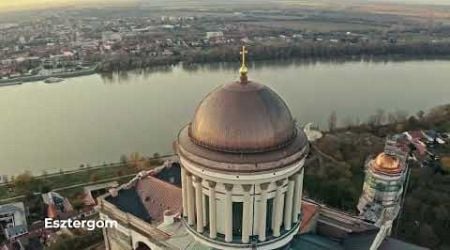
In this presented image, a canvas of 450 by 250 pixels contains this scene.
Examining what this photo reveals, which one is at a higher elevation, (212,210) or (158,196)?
(212,210)

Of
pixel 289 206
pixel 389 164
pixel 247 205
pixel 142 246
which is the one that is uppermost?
pixel 247 205

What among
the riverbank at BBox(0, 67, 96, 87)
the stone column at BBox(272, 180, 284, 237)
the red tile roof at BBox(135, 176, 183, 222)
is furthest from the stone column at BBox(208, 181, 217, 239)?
the riverbank at BBox(0, 67, 96, 87)

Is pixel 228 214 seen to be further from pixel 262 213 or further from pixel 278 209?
pixel 278 209

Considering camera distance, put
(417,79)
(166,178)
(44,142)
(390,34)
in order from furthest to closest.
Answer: (390,34) < (417,79) < (44,142) < (166,178)

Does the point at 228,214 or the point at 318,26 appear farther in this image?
the point at 318,26

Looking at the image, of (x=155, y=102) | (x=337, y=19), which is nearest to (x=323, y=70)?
(x=155, y=102)

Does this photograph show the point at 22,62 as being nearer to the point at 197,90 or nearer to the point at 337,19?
the point at 197,90

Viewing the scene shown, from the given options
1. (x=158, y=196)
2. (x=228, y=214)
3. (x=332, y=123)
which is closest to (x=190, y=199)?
(x=228, y=214)
